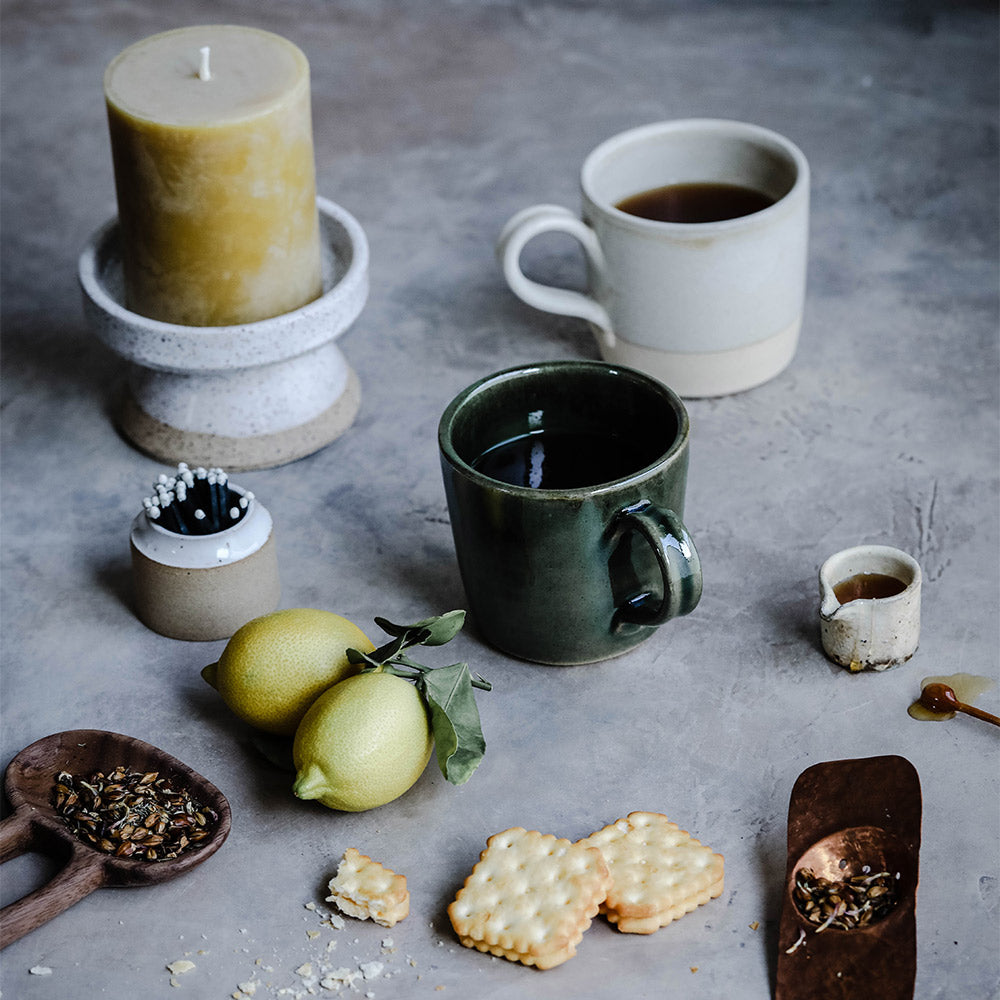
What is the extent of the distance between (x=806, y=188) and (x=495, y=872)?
2.08 feet

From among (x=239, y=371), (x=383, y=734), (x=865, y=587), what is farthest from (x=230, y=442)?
(x=865, y=587)

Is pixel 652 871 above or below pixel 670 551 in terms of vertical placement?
below

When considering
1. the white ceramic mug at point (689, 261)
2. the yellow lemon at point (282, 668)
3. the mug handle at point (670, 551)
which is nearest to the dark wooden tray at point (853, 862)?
the mug handle at point (670, 551)

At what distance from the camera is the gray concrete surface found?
740 millimetres

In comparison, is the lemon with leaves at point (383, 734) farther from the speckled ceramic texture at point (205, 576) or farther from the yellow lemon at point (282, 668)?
the speckled ceramic texture at point (205, 576)

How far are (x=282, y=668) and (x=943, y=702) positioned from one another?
41 cm

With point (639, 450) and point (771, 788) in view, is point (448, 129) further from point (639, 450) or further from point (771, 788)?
point (771, 788)

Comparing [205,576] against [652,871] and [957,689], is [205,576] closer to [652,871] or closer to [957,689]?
[652,871]

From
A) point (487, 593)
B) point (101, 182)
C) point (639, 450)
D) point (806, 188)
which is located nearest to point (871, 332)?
point (806, 188)

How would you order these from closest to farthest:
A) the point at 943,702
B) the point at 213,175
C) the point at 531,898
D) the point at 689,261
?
1. the point at 531,898
2. the point at 943,702
3. the point at 213,175
4. the point at 689,261

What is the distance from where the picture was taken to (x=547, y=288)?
3.82 ft

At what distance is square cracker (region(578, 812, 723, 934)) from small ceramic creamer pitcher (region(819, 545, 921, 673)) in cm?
18

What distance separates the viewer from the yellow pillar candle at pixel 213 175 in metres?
0.96

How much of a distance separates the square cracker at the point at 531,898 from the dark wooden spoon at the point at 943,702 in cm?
25
